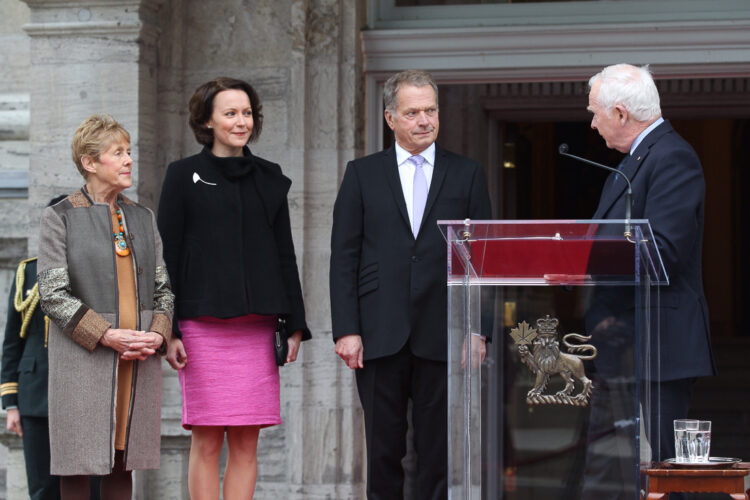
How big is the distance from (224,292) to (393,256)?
2.13ft

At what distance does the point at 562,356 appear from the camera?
376 cm

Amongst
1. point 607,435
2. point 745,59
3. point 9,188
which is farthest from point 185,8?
point 607,435

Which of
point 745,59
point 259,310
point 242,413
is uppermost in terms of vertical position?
point 745,59

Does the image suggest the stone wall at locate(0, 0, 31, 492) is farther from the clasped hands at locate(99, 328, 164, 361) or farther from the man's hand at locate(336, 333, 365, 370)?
the man's hand at locate(336, 333, 365, 370)

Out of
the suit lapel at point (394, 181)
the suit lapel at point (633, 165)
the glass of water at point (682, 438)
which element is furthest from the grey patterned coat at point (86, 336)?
the glass of water at point (682, 438)

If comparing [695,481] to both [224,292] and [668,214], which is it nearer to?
[668,214]

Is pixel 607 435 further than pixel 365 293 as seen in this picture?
No

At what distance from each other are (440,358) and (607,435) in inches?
38.9

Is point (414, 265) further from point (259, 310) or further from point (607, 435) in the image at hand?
point (607, 435)

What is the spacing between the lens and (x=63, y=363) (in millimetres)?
4508

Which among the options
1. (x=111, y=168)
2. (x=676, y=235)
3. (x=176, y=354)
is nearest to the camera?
(x=676, y=235)

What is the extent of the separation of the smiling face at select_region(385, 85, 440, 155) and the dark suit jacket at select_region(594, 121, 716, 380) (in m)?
0.82

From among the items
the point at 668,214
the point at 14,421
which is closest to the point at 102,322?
the point at 14,421

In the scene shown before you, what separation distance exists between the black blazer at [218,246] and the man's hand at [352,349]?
30 centimetres
